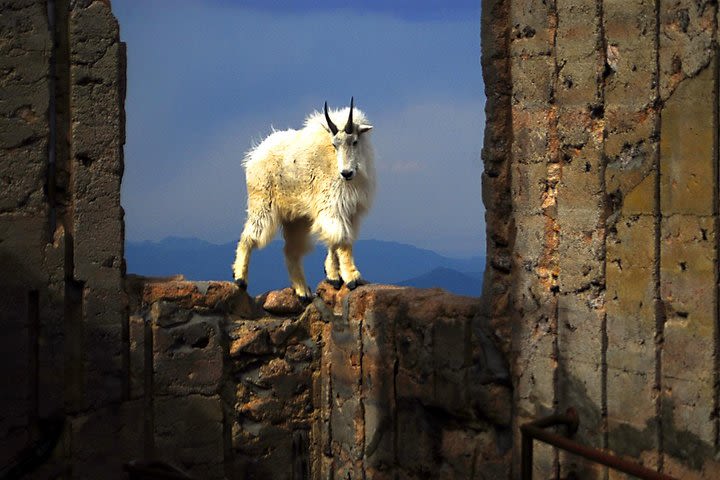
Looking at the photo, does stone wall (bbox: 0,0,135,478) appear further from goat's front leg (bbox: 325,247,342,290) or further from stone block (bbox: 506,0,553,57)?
stone block (bbox: 506,0,553,57)

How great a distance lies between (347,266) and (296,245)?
783 mm

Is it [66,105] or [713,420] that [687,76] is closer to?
[713,420]

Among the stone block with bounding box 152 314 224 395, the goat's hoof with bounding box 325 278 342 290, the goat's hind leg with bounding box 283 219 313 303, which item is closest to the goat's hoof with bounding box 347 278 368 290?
the goat's hoof with bounding box 325 278 342 290

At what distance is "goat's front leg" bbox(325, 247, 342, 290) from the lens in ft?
25.0

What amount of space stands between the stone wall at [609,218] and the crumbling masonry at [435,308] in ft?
0.04

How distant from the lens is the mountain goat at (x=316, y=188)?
7.65 m

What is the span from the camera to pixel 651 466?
4.71 metres

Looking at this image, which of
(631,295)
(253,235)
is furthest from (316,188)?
(631,295)

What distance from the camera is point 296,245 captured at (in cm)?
820

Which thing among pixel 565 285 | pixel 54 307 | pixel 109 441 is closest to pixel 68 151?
pixel 54 307

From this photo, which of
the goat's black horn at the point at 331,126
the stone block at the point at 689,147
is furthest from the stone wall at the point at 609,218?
the goat's black horn at the point at 331,126

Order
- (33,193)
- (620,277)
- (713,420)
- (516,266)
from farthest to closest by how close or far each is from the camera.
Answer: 1. (33,193)
2. (516,266)
3. (620,277)
4. (713,420)

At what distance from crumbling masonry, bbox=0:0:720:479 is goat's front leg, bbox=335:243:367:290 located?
0.19 metres

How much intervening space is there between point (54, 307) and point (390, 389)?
2379 mm
